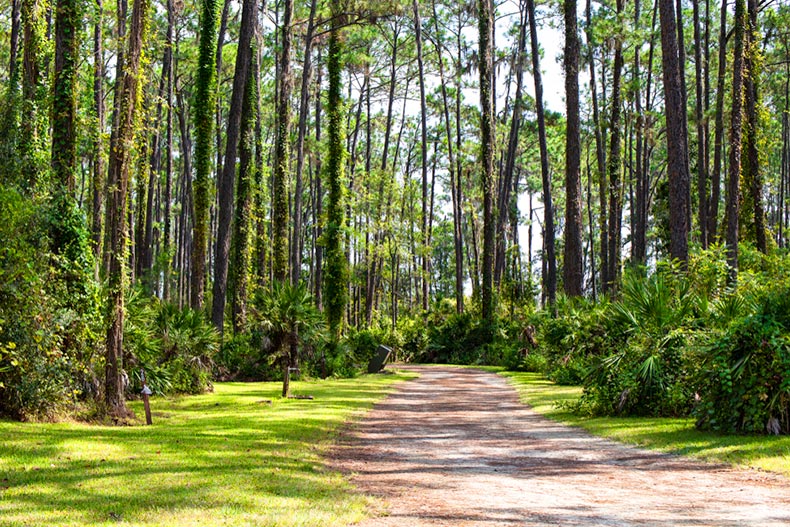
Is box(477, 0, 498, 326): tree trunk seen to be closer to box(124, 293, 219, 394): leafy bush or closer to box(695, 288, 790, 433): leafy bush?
box(124, 293, 219, 394): leafy bush

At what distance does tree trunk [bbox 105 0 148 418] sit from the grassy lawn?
104 cm

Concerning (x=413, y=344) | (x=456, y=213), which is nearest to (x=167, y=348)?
(x=413, y=344)

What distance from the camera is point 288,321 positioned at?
24.3m

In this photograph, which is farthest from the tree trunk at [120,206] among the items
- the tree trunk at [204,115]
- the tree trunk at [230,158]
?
the tree trunk at [204,115]

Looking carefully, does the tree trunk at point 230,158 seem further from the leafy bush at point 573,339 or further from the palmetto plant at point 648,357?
the palmetto plant at point 648,357

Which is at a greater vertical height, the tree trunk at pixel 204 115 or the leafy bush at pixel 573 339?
the tree trunk at pixel 204 115

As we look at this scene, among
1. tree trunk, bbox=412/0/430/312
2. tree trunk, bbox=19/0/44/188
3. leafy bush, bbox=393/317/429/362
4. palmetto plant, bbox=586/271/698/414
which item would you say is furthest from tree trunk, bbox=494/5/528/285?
tree trunk, bbox=19/0/44/188

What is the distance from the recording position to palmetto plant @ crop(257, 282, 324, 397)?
24.3m

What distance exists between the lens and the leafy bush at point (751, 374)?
1056cm

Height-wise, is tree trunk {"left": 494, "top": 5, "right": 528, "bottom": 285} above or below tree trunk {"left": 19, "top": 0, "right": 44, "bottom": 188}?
above

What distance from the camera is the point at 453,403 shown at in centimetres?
1781

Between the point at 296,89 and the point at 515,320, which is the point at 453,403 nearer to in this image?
the point at 515,320

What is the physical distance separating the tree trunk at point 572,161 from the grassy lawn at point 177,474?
570 inches

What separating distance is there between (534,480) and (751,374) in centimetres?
417
